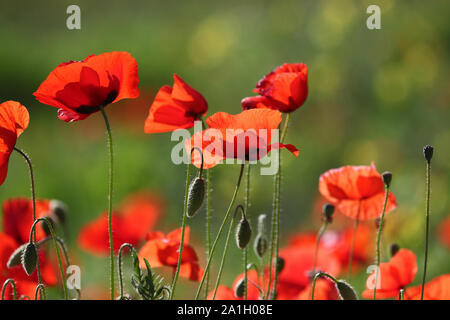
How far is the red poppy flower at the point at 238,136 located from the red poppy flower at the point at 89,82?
88 millimetres

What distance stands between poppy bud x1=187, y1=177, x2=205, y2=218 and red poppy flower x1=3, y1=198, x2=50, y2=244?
0.27 meters

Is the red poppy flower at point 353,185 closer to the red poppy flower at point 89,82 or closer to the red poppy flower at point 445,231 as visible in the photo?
the red poppy flower at point 89,82

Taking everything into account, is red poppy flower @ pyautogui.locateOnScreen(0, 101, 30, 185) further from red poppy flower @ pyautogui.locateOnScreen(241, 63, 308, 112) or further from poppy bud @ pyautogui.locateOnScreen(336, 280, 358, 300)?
poppy bud @ pyautogui.locateOnScreen(336, 280, 358, 300)

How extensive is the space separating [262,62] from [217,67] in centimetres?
25

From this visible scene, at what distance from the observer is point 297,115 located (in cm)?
346

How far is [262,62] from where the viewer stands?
3.63m

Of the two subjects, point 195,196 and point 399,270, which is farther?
point 399,270

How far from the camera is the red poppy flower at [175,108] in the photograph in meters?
0.71

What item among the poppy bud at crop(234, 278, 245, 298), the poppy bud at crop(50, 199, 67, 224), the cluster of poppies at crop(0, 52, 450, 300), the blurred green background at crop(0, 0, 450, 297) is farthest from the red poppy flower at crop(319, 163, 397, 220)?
the blurred green background at crop(0, 0, 450, 297)

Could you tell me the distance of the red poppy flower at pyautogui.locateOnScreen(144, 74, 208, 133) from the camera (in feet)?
2.34

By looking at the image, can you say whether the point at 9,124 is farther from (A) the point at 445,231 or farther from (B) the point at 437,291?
(A) the point at 445,231

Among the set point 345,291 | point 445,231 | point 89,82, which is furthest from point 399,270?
point 445,231

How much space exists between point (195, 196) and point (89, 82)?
15 centimetres

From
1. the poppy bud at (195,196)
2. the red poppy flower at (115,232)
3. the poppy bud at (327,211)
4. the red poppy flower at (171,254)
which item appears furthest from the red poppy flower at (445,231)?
the poppy bud at (195,196)
